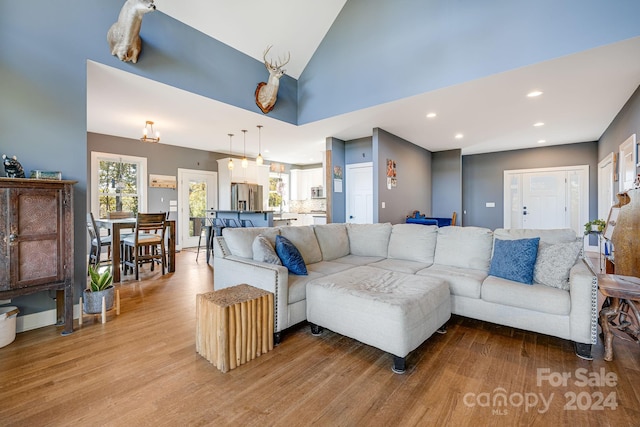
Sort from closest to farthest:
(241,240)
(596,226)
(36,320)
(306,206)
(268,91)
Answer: (36,320)
(241,240)
(596,226)
(268,91)
(306,206)

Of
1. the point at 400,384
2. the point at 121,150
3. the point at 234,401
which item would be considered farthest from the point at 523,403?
the point at 121,150

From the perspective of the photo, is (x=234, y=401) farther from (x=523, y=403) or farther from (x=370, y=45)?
(x=370, y=45)

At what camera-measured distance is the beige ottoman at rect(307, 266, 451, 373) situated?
187 centimetres

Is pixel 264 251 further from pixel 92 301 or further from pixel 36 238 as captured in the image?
pixel 36 238

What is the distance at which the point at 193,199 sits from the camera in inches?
294

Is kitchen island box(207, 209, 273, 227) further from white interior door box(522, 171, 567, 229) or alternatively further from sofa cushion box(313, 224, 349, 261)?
white interior door box(522, 171, 567, 229)

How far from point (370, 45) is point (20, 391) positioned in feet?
17.4

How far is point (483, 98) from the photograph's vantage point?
4027 millimetres

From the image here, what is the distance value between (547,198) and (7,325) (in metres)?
9.96

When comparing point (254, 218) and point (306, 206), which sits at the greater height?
point (306, 206)

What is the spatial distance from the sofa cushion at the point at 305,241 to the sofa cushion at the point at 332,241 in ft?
0.33

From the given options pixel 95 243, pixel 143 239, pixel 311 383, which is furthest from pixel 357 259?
pixel 95 243

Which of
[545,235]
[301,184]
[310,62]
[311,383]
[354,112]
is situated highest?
[310,62]

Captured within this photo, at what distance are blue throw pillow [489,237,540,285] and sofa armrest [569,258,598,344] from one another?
1.07ft
